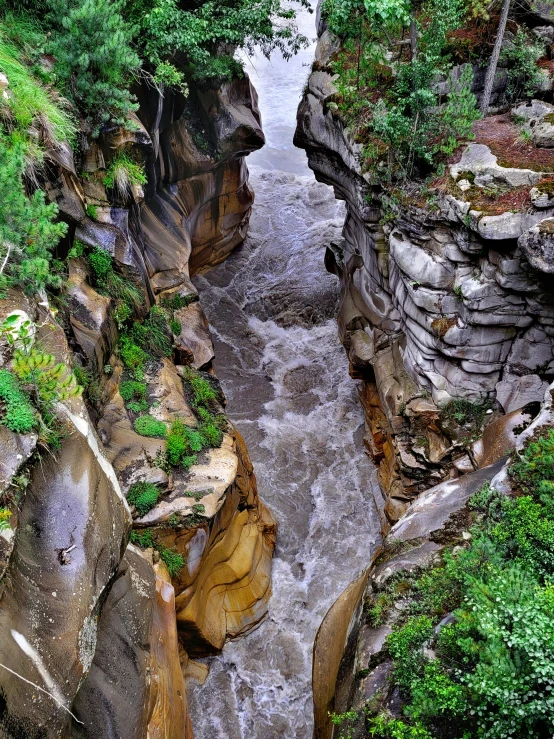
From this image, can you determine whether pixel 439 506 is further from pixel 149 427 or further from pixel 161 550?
pixel 149 427

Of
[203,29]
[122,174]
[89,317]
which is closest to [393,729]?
[89,317]

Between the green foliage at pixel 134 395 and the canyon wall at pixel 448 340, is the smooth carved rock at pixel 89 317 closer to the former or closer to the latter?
the green foliage at pixel 134 395

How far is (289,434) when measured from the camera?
55.6 ft

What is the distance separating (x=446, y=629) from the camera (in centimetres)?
659

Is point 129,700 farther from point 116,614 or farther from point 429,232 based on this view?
point 429,232

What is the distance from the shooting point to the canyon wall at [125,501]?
5.87 meters

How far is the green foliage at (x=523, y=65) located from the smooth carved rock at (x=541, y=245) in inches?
218

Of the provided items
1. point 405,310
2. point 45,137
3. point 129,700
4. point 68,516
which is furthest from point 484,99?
point 129,700

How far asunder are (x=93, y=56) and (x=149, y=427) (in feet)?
24.7

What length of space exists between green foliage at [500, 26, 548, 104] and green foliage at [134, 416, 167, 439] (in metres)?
12.2

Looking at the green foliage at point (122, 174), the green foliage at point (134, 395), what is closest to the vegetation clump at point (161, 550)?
the green foliage at point (134, 395)

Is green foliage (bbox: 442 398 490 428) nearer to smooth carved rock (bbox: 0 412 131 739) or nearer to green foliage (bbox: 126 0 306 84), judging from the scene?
smooth carved rock (bbox: 0 412 131 739)

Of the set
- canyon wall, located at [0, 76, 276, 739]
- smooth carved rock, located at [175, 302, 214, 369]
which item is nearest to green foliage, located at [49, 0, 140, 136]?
canyon wall, located at [0, 76, 276, 739]

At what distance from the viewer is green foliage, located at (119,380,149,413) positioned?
37.8ft
